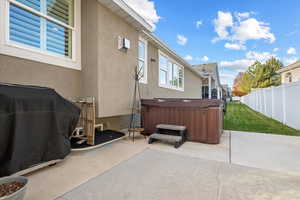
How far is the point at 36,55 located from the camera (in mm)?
3041

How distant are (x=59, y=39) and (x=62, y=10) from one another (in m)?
0.74

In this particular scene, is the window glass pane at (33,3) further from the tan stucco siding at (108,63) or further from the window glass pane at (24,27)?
the tan stucco siding at (108,63)

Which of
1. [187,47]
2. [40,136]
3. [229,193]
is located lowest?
[229,193]

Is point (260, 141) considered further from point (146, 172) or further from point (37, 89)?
point (37, 89)

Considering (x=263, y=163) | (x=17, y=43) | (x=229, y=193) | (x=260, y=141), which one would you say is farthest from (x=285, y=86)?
(x=17, y=43)

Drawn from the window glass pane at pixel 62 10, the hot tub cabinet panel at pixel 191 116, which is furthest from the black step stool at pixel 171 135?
the window glass pane at pixel 62 10

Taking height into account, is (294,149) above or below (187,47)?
below

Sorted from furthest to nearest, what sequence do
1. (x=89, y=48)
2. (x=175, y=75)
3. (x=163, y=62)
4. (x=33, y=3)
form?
(x=175, y=75)
(x=163, y=62)
(x=89, y=48)
(x=33, y=3)

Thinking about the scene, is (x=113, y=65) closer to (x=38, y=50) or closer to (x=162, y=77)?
(x=38, y=50)

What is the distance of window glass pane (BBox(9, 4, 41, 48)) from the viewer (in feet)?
9.09

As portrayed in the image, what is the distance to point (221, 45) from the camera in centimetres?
1886

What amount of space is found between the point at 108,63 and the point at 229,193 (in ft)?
12.2

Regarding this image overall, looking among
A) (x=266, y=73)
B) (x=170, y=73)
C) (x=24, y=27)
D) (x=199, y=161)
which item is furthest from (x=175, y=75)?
(x=266, y=73)

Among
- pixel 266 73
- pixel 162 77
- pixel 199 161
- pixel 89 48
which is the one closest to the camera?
pixel 199 161
